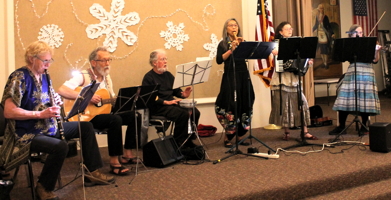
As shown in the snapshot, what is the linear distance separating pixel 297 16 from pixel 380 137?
2.87 m

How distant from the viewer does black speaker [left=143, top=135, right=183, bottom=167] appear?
12.7 ft

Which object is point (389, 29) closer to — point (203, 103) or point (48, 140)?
point (203, 103)

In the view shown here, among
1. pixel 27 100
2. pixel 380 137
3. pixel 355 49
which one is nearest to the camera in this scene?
pixel 27 100

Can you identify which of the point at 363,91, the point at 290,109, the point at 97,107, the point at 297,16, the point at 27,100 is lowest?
the point at 290,109

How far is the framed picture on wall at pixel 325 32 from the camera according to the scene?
9.26m

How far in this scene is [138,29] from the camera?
513cm

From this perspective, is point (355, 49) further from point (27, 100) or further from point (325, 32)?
point (325, 32)

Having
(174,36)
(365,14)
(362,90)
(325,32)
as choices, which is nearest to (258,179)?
(362,90)

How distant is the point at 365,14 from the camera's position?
10062 millimetres

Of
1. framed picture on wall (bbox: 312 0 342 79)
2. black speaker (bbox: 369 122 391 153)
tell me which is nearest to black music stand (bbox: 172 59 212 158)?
black speaker (bbox: 369 122 391 153)

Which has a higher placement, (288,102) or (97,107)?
(97,107)

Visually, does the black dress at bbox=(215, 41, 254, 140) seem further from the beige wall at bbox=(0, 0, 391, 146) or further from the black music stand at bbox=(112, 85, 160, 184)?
the black music stand at bbox=(112, 85, 160, 184)

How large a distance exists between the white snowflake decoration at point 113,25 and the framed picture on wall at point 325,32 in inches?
217

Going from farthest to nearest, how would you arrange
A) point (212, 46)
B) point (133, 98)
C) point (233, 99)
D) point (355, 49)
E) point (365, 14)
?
point (365, 14)
point (212, 46)
point (233, 99)
point (355, 49)
point (133, 98)
